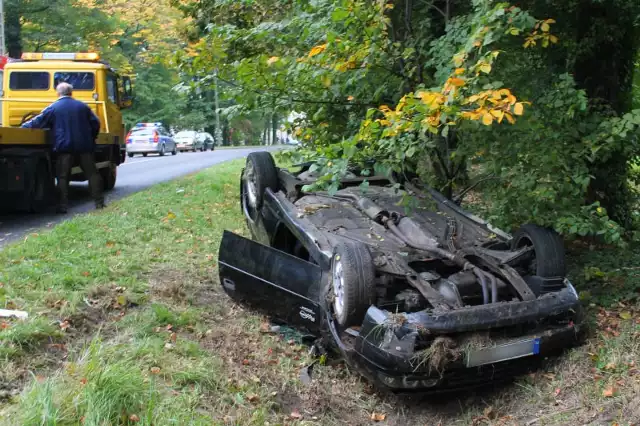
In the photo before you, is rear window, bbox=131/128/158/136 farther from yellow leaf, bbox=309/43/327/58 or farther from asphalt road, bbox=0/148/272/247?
yellow leaf, bbox=309/43/327/58

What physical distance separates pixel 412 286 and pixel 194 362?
153cm

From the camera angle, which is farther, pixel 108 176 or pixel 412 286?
pixel 108 176

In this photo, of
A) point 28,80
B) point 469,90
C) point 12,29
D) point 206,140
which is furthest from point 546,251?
point 206,140

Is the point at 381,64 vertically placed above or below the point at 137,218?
above

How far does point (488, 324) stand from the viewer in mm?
3699

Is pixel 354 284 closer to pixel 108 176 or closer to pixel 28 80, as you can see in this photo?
pixel 108 176

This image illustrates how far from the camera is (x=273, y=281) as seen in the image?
483cm

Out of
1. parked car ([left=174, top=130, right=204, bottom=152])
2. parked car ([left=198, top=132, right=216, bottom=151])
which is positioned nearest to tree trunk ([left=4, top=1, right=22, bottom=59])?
parked car ([left=174, top=130, right=204, bottom=152])

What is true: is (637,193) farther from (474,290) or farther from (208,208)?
(208,208)

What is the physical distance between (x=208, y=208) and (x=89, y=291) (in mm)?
4825

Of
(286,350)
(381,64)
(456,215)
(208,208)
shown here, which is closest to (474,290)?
(456,215)

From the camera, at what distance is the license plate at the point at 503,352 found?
368 centimetres

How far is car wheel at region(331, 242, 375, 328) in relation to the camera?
3.93 metres

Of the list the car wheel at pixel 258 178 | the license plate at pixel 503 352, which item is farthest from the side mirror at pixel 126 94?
the license plate at pixel 503 352
